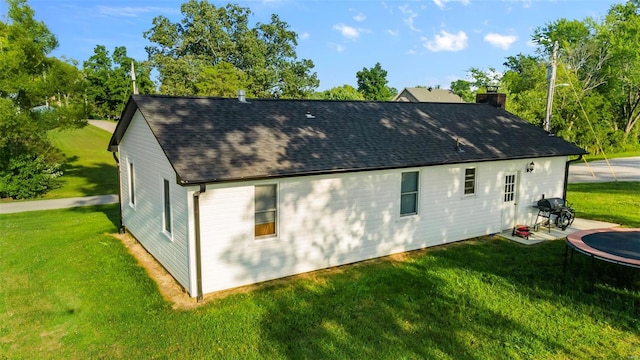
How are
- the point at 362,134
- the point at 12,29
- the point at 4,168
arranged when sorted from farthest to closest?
the point at 4,168 → the point at 12,29 → the point at 362,134

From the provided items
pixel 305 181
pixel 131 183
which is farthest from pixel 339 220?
pixel 131 183

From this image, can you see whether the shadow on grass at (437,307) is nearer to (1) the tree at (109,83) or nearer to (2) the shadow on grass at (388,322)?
(2) the shadow on grass at (388,322)

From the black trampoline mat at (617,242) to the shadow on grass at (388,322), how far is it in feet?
10.6

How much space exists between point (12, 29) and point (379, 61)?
83893 millimetres

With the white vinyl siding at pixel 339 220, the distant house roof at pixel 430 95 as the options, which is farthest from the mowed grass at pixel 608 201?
the distant house roof at pixel 430 95

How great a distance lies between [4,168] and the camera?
2044 cm

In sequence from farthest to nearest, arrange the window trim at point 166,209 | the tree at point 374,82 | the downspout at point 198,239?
the tree at point 374,82 < the window trim at point 166,209 < the downspout at point 198,239

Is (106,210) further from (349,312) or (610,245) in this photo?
(610,245)

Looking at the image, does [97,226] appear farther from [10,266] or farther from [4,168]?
[4,168]

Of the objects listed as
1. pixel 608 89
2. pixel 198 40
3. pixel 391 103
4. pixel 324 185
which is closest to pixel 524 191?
pixel 391 103

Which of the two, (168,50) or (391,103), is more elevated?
(168,50)

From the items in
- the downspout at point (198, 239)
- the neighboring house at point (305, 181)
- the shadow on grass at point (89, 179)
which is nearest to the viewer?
the downspout at point (198, 239)

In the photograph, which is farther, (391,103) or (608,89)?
(608,89)

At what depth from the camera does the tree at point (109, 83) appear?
60625 millimetres
